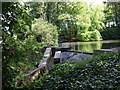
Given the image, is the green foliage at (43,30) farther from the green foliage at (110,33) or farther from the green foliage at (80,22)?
the green foliage at (110,33)

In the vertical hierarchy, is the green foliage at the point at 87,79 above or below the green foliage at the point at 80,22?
below

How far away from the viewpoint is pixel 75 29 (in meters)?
6.75

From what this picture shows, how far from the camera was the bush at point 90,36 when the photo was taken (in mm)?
6352

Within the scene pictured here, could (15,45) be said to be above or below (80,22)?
below

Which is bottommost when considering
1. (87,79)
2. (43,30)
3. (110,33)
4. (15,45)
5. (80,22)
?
(87,79)

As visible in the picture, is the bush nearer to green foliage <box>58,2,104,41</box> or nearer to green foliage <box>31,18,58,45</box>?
green foliage <box>58,2,104,41</box>

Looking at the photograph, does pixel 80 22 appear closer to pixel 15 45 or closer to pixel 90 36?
pixel 90 36

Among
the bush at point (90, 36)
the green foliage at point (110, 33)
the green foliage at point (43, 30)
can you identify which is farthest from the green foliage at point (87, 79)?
the bush at point (90, 36)

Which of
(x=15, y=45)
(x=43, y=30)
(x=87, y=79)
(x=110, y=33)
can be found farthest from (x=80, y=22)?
(x=15, y=45)

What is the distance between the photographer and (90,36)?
695 cm

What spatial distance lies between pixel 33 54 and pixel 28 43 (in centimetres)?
12

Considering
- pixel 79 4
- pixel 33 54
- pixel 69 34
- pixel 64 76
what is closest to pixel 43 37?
pixel 69 34

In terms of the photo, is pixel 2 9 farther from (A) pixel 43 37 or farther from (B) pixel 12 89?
(A) pixel 43 37

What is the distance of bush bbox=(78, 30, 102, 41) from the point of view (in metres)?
6.35
